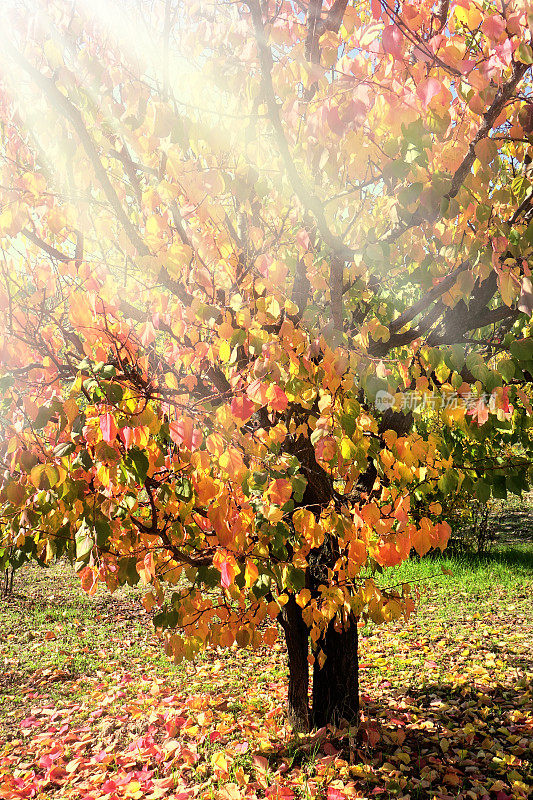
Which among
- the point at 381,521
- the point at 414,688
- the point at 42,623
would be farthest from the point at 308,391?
the point at 42,623

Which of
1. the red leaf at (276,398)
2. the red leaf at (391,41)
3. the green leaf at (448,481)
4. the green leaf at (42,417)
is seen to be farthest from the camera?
the green leaf at (448,481)

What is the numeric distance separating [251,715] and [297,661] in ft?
3.49

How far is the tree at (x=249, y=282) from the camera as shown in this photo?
2236mm

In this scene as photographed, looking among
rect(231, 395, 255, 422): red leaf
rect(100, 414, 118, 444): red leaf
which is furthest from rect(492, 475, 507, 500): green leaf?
rect(100, 414, 118, 444): red leaf

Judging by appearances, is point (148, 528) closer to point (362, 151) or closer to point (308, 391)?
point (308, 391)

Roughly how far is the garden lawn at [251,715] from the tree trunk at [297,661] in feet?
0.52

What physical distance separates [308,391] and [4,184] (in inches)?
85.0

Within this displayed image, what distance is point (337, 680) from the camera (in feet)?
13.4

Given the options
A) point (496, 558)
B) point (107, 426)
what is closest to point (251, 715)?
point (107, 426)

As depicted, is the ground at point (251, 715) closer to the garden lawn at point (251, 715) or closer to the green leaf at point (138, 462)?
the garden lawn at point (251, 715)

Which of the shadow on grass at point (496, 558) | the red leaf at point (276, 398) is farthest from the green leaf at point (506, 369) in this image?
the shadow on grass at point (496, 558)

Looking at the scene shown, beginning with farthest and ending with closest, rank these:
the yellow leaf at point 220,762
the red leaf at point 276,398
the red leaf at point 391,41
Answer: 1. the yellow leaf at point 220,762
2. the red leaf at point 276,398
3. the red leaf at point 391,41

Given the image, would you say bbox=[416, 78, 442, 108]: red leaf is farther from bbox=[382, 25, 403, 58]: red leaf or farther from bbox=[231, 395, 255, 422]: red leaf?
bbox=[231, 395, 255, 422]: red leaf

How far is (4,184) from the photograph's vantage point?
3.12 m
